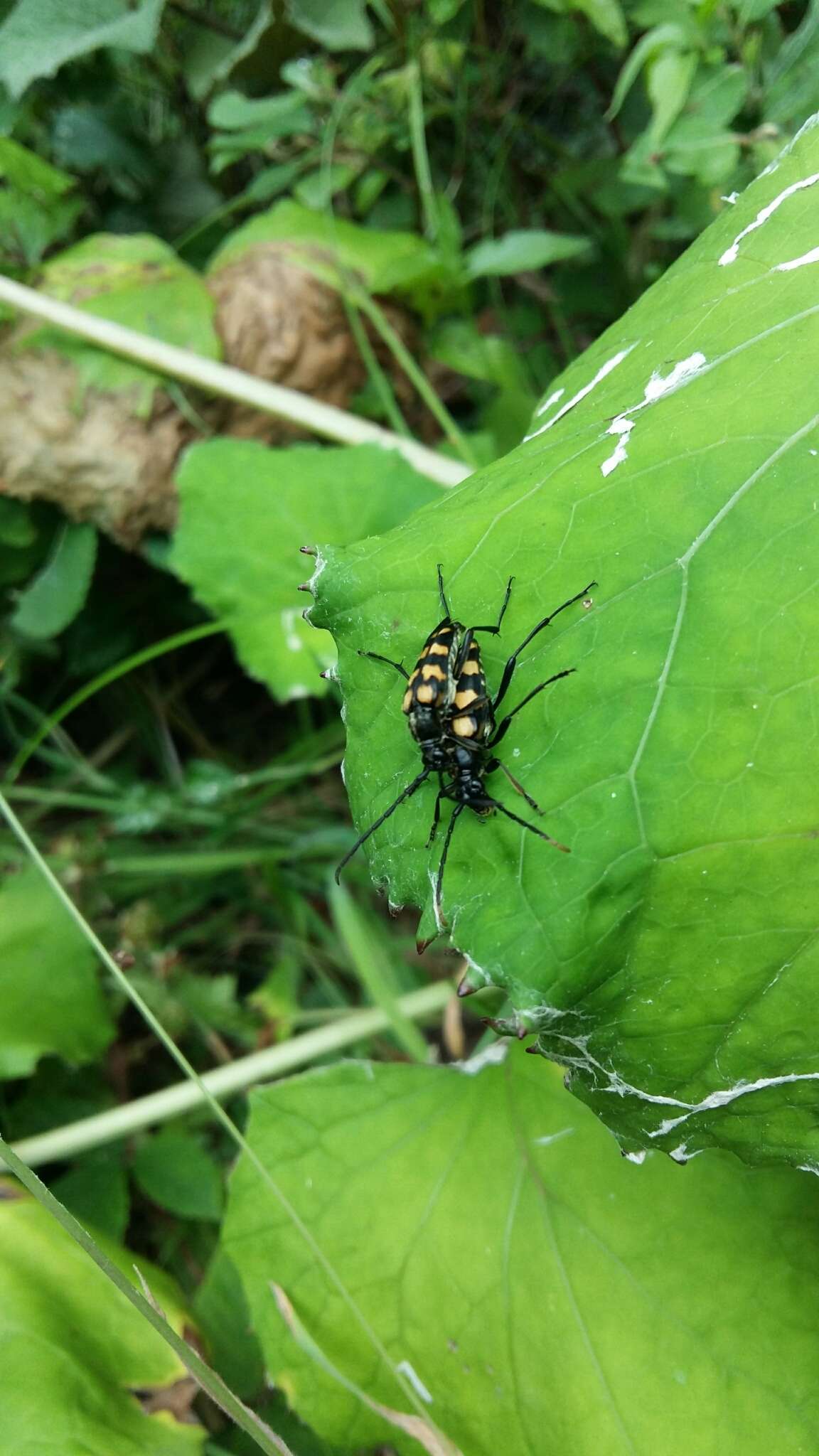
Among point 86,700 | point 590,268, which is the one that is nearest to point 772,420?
point 590,268

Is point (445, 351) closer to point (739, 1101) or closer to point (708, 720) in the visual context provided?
point (708, 720)

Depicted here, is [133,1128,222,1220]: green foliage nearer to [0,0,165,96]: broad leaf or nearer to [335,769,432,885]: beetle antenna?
[335,769,432,885]: beetle antenna

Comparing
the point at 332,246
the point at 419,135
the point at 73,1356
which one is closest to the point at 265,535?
the point at 332,246

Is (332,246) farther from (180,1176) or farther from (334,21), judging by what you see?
(180,1176)

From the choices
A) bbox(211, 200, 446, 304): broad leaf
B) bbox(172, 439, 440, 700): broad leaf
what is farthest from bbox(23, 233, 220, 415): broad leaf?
bbox(172, 439, 440, 700): broad leaf

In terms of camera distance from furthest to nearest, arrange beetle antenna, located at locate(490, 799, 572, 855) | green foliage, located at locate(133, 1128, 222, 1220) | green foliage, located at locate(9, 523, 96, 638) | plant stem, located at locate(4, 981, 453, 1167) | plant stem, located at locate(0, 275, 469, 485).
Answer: green foliage, located at locate(9, 523, 96, 638) < plant stem, located at locate(0, 275, 469, 485) < green foliage, located at locate(133, 1128, 222, 1220) < plant stem, located at locate(4, 981, 453, 1167) < beetle antenna, located at locate(490, 799, 572, 855)

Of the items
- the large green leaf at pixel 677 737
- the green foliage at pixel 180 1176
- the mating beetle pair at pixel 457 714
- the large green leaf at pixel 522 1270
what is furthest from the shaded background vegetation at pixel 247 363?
the large green leaf at pixel 677 737
